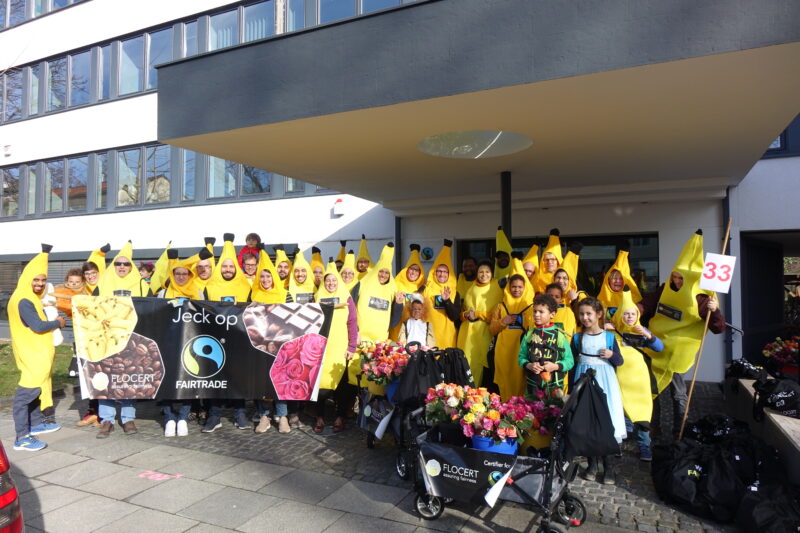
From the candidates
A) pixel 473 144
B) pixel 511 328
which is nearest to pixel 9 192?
pixel 473 144

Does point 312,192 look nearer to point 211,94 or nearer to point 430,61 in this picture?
point 211,94

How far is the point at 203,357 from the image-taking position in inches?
247

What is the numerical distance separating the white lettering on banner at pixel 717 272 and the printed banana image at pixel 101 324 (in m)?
6.43


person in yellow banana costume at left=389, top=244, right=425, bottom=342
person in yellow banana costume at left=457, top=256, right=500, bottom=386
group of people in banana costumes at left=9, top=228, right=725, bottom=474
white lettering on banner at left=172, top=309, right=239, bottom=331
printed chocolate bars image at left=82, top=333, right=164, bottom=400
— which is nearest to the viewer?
group of people in banana costumes at left=9, top=228, right=725, bottom=474

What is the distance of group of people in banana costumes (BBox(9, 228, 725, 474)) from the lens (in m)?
5.07

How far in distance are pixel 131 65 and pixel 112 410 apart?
40.3ft

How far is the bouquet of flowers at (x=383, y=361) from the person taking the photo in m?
5.13

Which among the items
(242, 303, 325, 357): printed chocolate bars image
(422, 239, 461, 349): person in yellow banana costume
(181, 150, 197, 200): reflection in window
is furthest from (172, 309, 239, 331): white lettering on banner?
(181, 150, 197, 200): reflection in window

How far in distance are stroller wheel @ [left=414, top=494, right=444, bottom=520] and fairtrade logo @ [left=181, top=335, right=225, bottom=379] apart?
3219 millimetres

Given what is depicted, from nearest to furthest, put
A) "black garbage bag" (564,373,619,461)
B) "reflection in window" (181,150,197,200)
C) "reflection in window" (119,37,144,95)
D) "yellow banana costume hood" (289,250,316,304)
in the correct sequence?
"black garbage bag" (564,373,619,461) < "yellow banana costume hood" (289,250,316,304) < "reflection in window" (181,150,197,200) < "reflection in window" (119,37,144,95)

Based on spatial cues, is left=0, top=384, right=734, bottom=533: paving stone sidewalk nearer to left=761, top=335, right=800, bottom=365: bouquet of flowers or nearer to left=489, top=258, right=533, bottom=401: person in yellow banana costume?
left=489, top=258, right=533, bottom=401: person in yellow banana costume

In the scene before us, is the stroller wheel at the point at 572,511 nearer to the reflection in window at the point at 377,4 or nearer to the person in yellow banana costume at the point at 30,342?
the person in yellow banana costume at the point at 30,342

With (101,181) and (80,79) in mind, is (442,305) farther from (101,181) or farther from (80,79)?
(80,79)

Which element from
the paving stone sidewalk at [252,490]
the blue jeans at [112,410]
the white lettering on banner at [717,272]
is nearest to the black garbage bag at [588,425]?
the paving stone sidewalk at [252,490]
